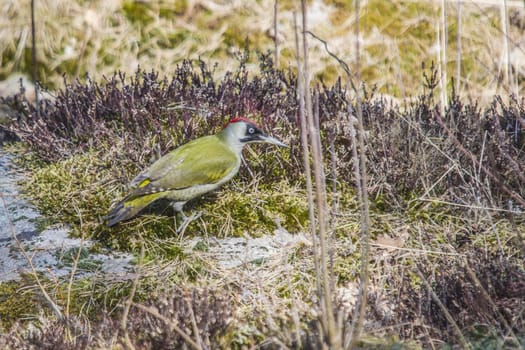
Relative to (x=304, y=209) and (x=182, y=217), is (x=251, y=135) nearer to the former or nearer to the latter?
(x=304, y=209)

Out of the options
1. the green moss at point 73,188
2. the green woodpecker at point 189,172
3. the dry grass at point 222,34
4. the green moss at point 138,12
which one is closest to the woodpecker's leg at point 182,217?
the green woodpecker at point 189,172

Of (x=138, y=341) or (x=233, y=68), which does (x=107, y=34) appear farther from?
(x=138, y=341)

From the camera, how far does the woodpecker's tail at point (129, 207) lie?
3.90m

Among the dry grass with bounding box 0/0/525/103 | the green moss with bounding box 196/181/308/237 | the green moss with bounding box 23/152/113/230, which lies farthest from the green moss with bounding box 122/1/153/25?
the green moss with bounding box 196/181/308/237

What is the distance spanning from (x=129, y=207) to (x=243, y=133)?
0.97 metres

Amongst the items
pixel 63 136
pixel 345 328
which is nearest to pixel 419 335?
pixel 345 328

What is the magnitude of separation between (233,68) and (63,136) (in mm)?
3206

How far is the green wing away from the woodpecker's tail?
85 millimetres

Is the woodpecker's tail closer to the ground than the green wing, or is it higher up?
closer to the ground

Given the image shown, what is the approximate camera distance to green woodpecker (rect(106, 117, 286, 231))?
3.97 m

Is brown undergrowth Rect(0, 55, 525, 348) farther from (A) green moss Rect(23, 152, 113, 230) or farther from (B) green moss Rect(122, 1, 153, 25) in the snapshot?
(B) green moss Rect(122, 1, 153, 25)

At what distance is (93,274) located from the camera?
12.3 ft

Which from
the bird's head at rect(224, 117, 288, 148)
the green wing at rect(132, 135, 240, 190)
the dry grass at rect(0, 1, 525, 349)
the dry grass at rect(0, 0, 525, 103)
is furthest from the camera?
the dry grass at rect(0, 0, 525, 103)

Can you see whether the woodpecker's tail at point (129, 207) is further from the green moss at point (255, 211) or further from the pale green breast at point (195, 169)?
the green moss at point (255, 211)
